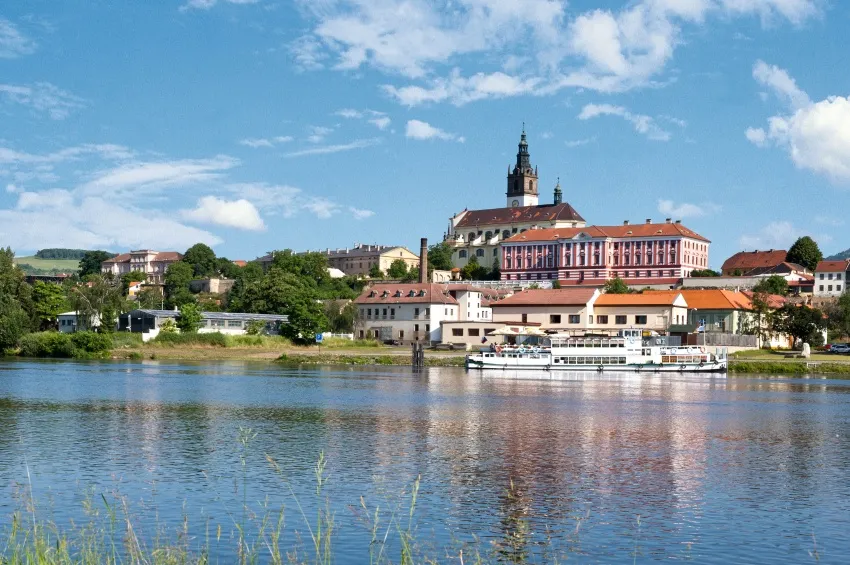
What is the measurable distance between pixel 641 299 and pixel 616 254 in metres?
73.2

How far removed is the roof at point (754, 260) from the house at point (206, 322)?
9875 centimetres

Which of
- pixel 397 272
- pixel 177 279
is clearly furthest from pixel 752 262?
pixel 177 279

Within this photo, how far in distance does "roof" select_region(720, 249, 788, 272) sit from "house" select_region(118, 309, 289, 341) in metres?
98.8

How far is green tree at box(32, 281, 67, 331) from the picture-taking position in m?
108

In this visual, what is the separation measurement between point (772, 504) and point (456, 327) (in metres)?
91.4

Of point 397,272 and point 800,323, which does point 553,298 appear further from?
point 397,272

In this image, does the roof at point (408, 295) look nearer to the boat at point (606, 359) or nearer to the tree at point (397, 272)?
the boat at point (606, 359)

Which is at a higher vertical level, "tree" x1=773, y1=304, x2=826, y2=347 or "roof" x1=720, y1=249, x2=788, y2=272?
"roof" x1=720, y1=249, x2=788, y2=272

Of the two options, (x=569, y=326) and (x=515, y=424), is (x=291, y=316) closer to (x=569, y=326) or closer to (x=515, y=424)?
(x=569, y=326)

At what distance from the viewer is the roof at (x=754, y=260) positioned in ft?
597

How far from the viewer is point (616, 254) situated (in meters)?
181

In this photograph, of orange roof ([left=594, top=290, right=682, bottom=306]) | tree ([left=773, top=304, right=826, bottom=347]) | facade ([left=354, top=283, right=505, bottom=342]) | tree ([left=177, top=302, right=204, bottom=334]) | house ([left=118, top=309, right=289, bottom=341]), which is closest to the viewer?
tree ([left=773, top=304, right=826, bottom=347])

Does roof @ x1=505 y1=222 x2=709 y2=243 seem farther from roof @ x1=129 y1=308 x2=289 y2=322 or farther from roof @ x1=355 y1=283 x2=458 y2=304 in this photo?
roof @ x1=129 y1=308 x2=289 y2=322

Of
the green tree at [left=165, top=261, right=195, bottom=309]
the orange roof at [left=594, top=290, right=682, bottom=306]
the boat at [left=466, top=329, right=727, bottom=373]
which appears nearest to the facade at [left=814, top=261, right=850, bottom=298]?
the orange roof at [left=594, top=290, right=682, bottom=306]
